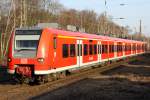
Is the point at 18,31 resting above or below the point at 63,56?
above

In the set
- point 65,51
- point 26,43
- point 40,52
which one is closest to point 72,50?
point 65,51

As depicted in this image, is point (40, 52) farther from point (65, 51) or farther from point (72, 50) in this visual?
point (72, 50)

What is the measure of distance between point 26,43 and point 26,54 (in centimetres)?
62

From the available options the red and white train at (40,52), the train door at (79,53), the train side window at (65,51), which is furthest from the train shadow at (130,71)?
the train side window at (65,51)

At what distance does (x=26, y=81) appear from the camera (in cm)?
1831

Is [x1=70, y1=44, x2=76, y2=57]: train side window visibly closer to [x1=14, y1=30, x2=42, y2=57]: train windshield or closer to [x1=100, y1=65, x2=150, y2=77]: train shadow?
[x1=100, y1=65, x2=150, y2=77]: train shadow

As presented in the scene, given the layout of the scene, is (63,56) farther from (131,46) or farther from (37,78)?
(131,46)

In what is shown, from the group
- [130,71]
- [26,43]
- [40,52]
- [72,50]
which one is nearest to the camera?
[40,52]

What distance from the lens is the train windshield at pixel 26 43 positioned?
57.9 feet

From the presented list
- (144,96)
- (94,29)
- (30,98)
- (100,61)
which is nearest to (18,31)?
(30,98)

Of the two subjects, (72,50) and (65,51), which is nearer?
(65,51)

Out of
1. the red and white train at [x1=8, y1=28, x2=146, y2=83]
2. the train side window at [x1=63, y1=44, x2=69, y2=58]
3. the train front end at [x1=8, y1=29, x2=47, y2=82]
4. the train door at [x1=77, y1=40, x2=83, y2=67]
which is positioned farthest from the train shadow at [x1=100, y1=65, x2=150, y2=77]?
the train front end at [x1=8, y1=29, x2=47, y2=82]

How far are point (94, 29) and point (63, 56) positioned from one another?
68.0 metres

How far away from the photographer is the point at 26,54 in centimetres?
1762
